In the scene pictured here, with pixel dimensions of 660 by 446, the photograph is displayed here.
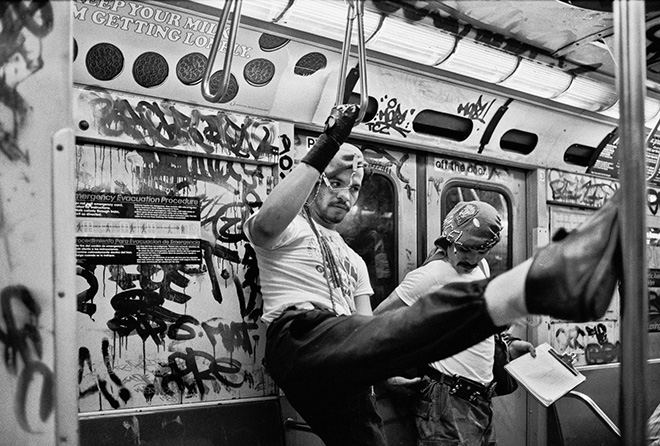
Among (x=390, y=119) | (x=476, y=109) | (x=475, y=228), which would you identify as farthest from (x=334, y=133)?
(x=476, y=109)

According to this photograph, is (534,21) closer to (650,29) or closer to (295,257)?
(650,29)

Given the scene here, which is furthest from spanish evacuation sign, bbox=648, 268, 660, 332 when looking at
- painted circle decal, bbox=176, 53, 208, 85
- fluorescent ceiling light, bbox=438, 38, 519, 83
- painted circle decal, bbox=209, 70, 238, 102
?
painted circle decal, bbox=176, 53, 208, 85

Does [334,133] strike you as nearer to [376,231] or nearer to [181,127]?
[181,127]

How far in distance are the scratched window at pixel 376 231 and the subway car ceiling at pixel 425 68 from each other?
0.31 metres

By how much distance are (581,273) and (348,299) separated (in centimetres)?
147

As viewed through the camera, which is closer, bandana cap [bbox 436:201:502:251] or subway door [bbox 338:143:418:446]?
bandana cap [bbox 436:201:502:251]

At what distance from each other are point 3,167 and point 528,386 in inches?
99.6

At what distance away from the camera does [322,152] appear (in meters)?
2.15

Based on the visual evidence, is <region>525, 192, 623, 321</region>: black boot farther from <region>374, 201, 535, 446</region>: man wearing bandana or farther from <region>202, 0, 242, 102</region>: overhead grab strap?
<region>374, 201, 535, 446</region>: man wearing bandana

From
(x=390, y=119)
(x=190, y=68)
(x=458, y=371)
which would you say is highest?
(x=190, y=68)

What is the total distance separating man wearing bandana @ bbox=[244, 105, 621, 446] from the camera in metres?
1.19

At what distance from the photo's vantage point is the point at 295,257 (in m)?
2.43

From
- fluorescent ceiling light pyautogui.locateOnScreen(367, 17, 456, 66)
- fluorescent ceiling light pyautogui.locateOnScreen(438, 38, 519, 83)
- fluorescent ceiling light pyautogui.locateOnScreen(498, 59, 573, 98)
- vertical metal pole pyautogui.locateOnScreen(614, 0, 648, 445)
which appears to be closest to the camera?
vertical metal pole pyautogui.locateOnScreen(614, 0, 648, 445)

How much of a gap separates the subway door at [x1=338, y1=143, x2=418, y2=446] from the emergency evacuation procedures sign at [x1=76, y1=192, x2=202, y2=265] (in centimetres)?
100
